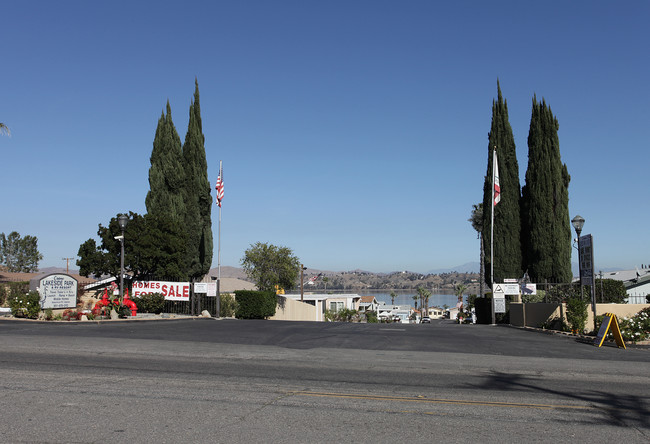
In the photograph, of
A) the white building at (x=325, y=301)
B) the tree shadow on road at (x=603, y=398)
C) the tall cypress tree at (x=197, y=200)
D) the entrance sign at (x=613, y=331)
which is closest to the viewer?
the tree shadow on road at (x=603, y=398)

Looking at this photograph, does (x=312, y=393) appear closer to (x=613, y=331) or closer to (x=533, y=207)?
(x=613, y=331)

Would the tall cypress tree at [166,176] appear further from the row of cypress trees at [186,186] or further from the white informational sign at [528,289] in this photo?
the white informational sign at [528,289]

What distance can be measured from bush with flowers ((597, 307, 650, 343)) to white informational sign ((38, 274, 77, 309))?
23514 mm

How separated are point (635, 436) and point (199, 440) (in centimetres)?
508

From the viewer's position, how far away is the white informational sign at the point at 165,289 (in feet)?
107

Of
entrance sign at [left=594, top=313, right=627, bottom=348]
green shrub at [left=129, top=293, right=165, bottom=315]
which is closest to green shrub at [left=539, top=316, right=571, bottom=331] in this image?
entrance sign at [left=594, top=313, right=627, bottom=348]

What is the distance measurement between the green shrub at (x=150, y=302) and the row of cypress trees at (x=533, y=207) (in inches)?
1059

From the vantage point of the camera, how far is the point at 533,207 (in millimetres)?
45562

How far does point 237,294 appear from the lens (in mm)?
37938

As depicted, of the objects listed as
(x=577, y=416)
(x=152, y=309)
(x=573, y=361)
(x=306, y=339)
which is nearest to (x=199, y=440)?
(x=577, y=416)

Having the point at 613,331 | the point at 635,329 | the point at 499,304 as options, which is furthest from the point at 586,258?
the point at 499,304

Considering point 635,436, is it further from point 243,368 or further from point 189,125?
point 189,125

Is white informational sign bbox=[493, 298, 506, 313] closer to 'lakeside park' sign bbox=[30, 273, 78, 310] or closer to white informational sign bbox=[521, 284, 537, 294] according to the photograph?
white informational sign bbox=[521, 284, 537, 294]

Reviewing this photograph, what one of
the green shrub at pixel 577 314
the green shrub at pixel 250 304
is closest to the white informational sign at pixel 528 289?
the green shrub at pixel 577 314
